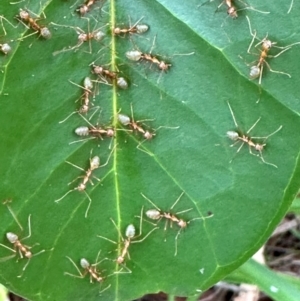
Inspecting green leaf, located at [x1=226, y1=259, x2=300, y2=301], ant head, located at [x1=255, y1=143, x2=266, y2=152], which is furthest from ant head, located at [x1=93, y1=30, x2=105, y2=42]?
green leaf, located at [x1=226, y1=259, x2=300, y2=301]

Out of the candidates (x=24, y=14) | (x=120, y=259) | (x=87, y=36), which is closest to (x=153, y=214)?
(x=120, y=259)

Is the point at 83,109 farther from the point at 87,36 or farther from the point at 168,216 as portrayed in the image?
the point at 168,216

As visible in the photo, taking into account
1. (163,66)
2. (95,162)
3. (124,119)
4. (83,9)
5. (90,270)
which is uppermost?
(83,9)

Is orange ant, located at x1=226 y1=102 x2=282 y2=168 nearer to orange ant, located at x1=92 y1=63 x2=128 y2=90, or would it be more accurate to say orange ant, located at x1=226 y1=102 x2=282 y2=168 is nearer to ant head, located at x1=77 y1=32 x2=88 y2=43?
orange ant, located at x1=92 y1=63 x2=128 y2=90

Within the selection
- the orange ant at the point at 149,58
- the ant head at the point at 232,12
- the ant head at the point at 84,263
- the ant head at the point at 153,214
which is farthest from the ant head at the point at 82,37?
the ant head at the point at 84,263

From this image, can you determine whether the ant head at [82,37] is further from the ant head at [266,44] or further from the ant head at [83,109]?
the ant head at [266,44]

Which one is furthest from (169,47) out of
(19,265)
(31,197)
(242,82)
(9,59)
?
(19,265)
